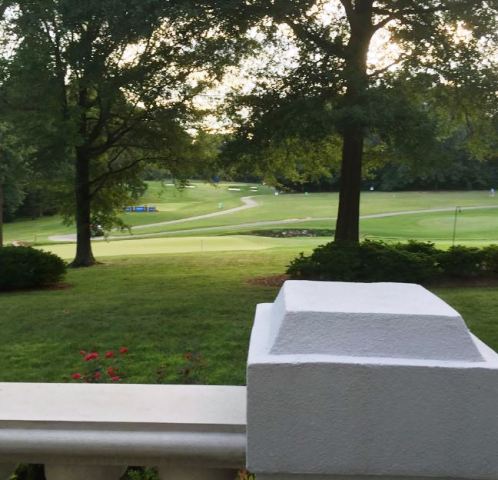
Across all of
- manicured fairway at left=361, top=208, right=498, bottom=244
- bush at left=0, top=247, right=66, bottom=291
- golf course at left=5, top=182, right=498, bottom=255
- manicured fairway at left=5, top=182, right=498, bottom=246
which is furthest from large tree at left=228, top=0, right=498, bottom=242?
manicured fairway at left=361, top=208, right=498, bottom=244

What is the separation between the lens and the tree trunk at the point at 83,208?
18.8 metres

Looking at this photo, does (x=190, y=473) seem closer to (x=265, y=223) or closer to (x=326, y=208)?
(x=265, y=223)

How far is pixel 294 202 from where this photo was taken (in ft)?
213

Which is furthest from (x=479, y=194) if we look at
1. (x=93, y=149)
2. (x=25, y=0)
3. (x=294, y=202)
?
(x=25, y=0)

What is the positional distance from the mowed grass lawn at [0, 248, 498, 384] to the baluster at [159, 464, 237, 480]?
11.5 ft

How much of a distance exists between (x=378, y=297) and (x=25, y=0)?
45.8 feet

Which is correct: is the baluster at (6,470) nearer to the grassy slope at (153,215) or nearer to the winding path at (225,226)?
the grassy slope at (153,215)

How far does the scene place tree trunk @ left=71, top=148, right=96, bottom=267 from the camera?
741 inches

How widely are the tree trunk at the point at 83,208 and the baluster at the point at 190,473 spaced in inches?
696

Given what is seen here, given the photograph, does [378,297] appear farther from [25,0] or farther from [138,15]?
[25,0]

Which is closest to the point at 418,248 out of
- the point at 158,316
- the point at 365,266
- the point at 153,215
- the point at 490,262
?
the point at 490,262

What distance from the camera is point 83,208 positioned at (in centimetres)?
1917

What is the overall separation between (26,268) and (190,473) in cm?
1105

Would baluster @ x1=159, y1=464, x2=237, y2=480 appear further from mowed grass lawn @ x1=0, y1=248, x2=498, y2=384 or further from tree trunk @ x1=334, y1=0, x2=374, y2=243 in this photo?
tree trunk @ x1=334, y1=0, x2=374, y2=243
